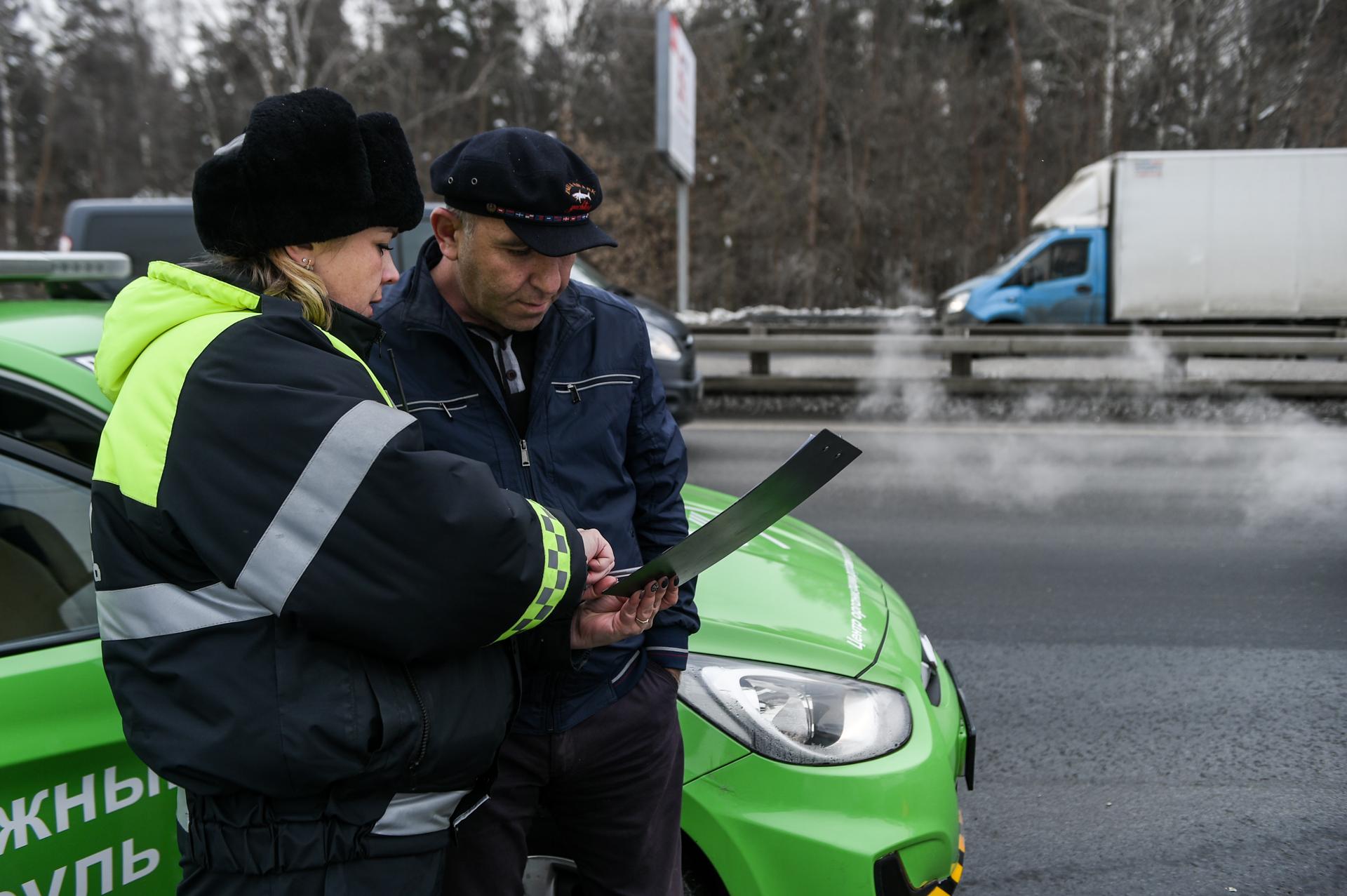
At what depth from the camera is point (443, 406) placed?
1.85 metres

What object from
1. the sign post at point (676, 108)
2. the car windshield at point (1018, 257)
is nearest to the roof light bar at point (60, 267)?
the sign post at point (676, 108)

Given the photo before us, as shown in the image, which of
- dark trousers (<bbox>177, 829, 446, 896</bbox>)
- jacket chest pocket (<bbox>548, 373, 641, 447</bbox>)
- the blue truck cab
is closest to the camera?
dark trousers (<bbox>177, 829, 446, 896</bbox>)

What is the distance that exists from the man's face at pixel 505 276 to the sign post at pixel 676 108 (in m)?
12.4

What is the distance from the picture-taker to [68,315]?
271 cm

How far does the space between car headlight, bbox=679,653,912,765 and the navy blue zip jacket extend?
258 mm

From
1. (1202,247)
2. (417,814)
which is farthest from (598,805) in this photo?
(1202,247)

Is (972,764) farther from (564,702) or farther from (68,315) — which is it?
(68,315)

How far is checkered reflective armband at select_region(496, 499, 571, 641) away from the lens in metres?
1.41

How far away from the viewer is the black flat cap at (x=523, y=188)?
72.7 inches

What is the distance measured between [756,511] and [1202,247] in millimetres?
18915

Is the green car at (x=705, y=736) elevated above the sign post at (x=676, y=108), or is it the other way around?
the sign post at (x=676, y=108)

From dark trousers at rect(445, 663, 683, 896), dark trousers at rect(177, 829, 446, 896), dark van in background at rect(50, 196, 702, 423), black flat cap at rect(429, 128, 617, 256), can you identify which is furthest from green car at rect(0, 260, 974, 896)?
dark van in background at rect(50, 196, 702, 423)

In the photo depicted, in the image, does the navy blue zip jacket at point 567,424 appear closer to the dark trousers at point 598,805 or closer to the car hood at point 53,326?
the dark trousers at point 598,805

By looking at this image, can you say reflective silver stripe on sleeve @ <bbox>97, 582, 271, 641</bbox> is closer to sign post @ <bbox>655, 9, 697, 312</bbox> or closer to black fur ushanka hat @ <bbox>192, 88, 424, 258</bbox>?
black fur ushanka hat @ <bbox>192, 88, 424, 258</bbox>
